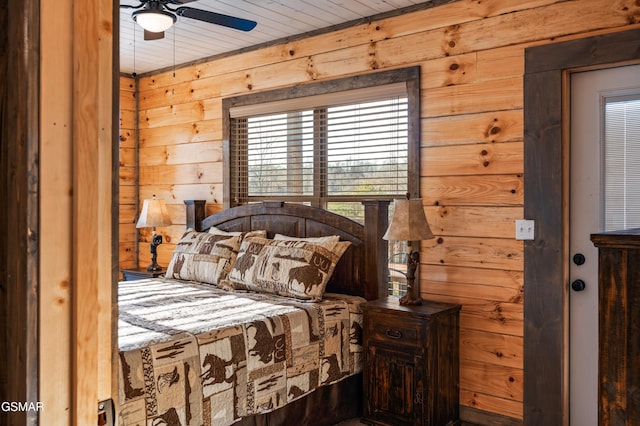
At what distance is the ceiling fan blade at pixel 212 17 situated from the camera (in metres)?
3.06

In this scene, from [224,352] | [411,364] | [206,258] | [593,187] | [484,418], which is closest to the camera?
[224,352]

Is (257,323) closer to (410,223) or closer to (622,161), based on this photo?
(410,223)

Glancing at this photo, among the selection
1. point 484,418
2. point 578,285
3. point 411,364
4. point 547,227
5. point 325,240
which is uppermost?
point 547,227

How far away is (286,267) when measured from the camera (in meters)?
3.52

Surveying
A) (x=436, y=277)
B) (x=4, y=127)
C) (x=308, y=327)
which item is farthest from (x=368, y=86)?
(x=4, y=127)

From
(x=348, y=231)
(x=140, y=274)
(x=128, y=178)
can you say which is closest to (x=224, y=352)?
(x=348, y=231)

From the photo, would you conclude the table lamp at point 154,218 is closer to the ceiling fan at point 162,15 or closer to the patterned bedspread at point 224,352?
the patterned bedspread at point 224,352

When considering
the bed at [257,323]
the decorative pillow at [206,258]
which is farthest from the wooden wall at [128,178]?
the decorative pillow at [206,258]

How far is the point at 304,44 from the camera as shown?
4133 millimetres

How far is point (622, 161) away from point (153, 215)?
353 cm

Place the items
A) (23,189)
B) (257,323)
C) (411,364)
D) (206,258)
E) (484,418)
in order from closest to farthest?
1. (23,189)
2. (257,323)
3. (411,364)
4. (484,418)
5. (206,258)

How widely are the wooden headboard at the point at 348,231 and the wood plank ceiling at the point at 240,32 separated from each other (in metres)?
1.26

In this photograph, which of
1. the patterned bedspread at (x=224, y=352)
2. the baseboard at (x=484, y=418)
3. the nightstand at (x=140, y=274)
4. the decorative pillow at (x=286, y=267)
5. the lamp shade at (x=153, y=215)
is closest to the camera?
the patterned bedspread at (x=224, y=352)

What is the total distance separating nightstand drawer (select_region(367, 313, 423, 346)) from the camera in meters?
3.02
